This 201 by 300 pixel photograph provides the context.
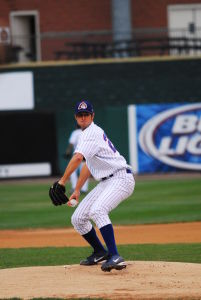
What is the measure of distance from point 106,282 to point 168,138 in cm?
1973

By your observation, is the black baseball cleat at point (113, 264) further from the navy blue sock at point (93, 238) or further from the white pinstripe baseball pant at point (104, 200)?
the navy blue sock at point (93, 238)

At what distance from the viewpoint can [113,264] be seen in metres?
8.96

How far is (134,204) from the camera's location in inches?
778

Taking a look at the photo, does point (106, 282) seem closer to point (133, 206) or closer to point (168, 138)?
point (133, 206)

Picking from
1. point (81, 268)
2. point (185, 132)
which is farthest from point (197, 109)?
point (81, 268)

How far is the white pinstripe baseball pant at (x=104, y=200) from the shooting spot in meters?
9.09

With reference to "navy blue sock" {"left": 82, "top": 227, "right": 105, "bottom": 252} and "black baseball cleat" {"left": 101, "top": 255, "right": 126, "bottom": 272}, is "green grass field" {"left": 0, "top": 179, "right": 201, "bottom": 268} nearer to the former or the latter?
"navy blue sock" {"left": 82, "top": 227, "right": 105, "bottom": 252}

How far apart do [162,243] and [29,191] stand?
450 inches

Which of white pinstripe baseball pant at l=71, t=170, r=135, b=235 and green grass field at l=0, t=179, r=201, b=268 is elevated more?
white pinstripe baseball pant at l=71, t=170, r=135, b=235

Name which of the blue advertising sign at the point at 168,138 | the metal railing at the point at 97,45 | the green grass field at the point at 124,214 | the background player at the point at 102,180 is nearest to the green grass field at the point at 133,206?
the green grass field at the point at 124,214

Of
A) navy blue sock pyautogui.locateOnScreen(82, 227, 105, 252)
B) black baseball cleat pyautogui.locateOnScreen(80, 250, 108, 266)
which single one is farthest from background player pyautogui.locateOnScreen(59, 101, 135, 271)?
black baseball cleat pyautogui.locateOnScreen(80, 250, 108, 266)

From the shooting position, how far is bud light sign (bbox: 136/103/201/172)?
28.1 metres

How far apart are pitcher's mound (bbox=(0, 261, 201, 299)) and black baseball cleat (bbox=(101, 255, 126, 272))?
7 cm

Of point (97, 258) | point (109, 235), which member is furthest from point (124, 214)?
point (109, 235)
